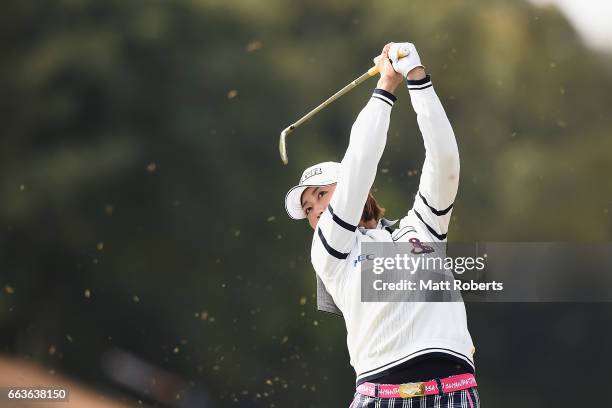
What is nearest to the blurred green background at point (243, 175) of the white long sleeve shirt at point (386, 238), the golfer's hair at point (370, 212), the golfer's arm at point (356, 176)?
the golfer's hair at point (370, 212)

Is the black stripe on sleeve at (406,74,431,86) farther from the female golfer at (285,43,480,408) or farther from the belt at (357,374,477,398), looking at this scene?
the belt at (357,374,477,398)

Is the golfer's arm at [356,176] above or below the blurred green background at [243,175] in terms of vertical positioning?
below

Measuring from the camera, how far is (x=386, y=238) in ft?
7.02

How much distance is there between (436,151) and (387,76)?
0.20 meters

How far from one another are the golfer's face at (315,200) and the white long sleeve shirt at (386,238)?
0.70 feet

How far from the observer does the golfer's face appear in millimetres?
2316

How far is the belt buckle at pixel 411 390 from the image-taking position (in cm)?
200

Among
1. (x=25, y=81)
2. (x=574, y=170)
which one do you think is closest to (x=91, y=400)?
(x=25, y=81)

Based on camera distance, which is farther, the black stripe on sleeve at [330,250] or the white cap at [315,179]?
the white cap at [315,179]

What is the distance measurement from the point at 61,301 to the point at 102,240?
0.45 m

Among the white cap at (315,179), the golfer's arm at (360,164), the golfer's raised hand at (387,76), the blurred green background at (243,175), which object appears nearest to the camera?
the golfer's arm at (360,164)

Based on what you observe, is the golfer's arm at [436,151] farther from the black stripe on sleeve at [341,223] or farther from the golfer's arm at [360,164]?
the black stripe on sleeve at [341,223]

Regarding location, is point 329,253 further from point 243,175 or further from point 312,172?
point 243,175

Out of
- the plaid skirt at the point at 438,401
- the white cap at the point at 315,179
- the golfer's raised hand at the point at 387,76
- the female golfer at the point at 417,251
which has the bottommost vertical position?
the plaid skirt at the point at 438,401
